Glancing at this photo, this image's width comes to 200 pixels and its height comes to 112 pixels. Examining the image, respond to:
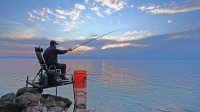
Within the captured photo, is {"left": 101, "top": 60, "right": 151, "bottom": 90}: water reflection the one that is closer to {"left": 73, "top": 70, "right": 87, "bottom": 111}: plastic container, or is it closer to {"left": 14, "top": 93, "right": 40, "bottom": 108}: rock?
{"left": 73, "top": 70, "right": 87, "bottom": 111}: plastic container

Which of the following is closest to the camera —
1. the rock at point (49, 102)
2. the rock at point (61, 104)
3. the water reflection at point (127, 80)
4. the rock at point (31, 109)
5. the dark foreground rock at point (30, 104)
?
the rock at point (31, 109)

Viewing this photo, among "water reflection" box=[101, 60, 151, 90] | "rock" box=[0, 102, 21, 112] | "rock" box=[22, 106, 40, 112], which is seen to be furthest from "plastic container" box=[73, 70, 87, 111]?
"water reflection" box=[101, 60, 151, 90]

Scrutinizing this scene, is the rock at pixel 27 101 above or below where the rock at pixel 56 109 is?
above

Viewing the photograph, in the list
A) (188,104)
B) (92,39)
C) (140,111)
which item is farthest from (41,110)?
(188,104)

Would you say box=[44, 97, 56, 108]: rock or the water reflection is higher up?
box=[44, 97, 56, 108]: rock

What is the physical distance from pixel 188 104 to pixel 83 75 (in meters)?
12.9

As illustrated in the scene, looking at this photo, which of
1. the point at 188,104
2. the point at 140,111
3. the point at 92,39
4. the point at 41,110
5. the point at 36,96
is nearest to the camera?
the point at 41,110

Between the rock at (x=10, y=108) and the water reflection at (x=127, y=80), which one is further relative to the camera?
the water reflection at (x=127, y=80)

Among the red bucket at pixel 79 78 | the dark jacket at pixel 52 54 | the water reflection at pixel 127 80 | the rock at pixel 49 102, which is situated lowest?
the water reflection at pixel 127 80

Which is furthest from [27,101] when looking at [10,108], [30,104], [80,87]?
[80,87]

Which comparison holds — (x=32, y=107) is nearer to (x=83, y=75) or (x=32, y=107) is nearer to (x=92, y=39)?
(x=83, y=75)

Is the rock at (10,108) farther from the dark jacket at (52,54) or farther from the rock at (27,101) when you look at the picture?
the dark jacket at (52,54)

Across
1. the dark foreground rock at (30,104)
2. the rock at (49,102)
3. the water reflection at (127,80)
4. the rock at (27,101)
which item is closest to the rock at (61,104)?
the dark foreground rock at (30,104)

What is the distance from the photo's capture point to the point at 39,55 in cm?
1058
